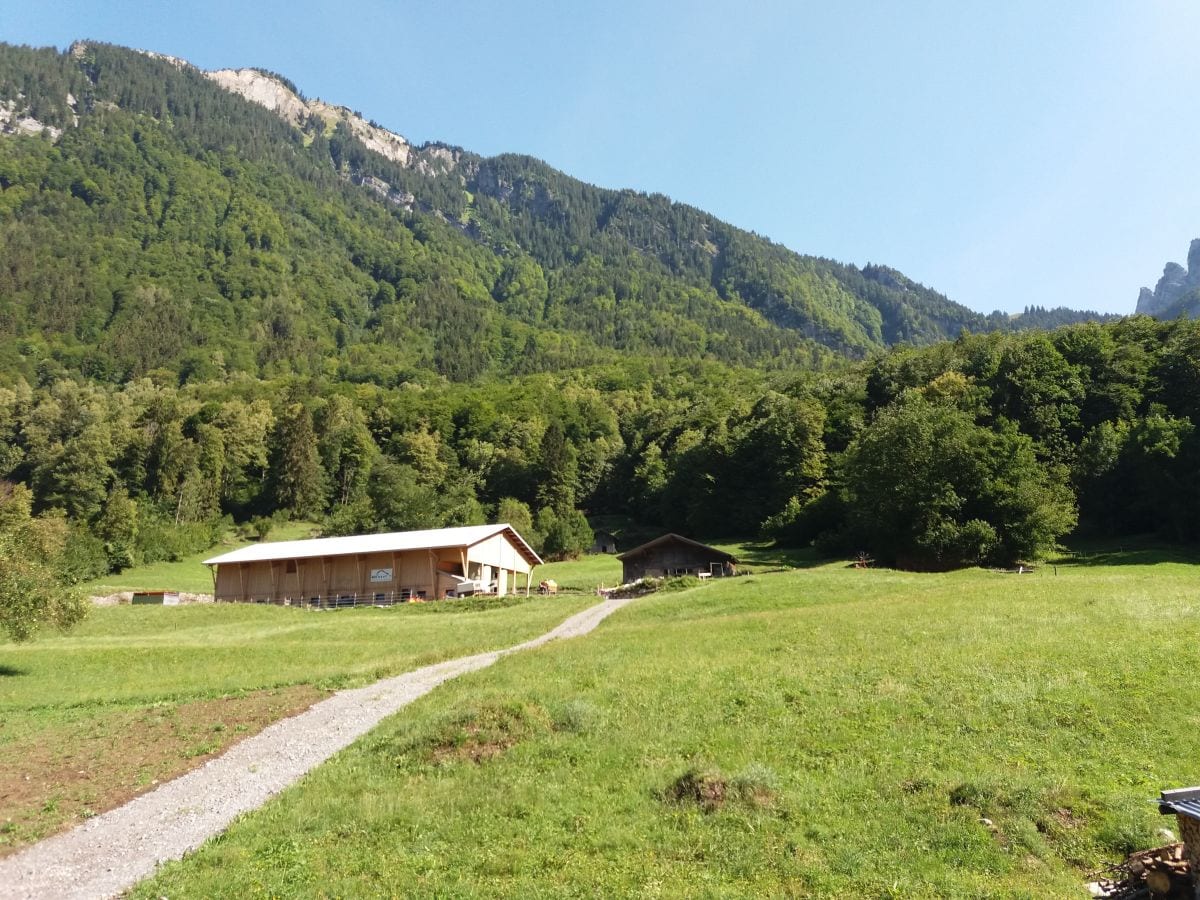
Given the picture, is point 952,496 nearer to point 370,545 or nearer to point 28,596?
point 370,545

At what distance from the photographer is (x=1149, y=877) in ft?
28.8

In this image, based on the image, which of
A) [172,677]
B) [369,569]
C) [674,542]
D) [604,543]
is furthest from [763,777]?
[604,543]

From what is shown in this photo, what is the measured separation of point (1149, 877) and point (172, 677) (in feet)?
98.3

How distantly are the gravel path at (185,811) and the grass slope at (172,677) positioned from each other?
2.34 ft

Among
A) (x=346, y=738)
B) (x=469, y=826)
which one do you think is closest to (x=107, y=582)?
(x=346, y=738)

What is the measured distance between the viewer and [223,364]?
181375mm

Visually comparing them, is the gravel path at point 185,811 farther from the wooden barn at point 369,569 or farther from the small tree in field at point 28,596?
the wooden barn at point 369,569

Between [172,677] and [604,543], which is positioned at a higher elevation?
[604,543]

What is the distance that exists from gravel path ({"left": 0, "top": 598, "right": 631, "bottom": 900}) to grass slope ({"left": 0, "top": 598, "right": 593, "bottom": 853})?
2.34 feet

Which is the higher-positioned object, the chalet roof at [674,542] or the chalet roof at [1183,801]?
the chalet roof at [674,542]

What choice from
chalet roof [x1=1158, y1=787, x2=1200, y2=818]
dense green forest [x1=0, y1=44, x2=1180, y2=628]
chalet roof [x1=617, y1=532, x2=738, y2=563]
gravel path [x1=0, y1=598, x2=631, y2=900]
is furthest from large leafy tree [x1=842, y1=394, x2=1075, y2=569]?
chalet roof [x1=1158, y1=787, x2=1200, y2=818]

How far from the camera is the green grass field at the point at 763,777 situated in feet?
31.5

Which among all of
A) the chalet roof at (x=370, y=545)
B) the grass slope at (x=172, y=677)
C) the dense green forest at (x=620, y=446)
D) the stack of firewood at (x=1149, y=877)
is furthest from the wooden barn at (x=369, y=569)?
the stack of firewood at (x=1149, y=877)

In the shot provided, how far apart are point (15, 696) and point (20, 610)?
7.19 meters
